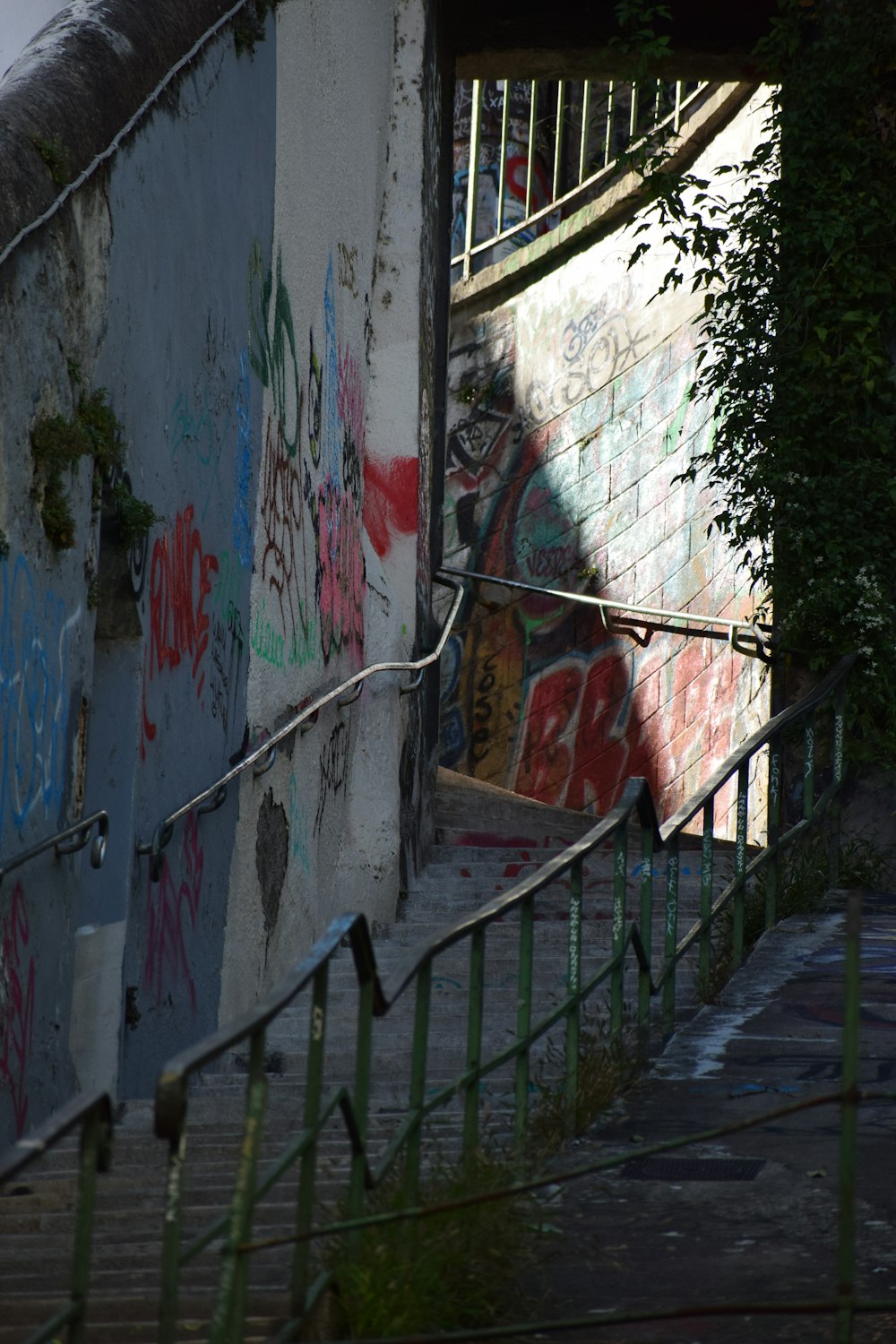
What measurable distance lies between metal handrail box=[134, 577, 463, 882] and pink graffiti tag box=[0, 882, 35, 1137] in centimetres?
78

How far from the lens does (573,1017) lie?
172 inches

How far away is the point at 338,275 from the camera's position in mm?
7777

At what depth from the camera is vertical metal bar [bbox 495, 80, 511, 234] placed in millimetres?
14403

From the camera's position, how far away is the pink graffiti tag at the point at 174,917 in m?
5.28

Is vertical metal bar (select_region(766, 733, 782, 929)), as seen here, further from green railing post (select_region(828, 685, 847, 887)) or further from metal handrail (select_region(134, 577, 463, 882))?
metal handrail (select_region(134, 577, 463, 882))

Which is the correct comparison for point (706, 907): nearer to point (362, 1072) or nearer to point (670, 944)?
point (670, 944)

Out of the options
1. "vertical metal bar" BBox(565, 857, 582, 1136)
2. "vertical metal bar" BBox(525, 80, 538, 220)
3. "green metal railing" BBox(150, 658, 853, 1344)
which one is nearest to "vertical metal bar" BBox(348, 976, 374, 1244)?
"green metal railing" BBox(150, 658, 853, 1344)

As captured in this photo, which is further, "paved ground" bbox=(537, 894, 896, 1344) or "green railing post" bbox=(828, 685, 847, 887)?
"green railing post" bbox=(828, 685, 847, 887)

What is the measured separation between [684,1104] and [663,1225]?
Result: 2.96 feet

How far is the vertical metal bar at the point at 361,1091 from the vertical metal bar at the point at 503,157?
11.9 metres

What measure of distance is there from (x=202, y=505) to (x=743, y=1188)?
2895 mm

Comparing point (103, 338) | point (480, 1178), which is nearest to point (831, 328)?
point (103, 338)

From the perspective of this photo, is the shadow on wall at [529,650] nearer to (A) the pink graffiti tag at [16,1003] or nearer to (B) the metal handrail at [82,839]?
(B) the metal handrail at [82,839]

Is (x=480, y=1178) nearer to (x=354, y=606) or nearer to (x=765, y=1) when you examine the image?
(x=354, y=606)
